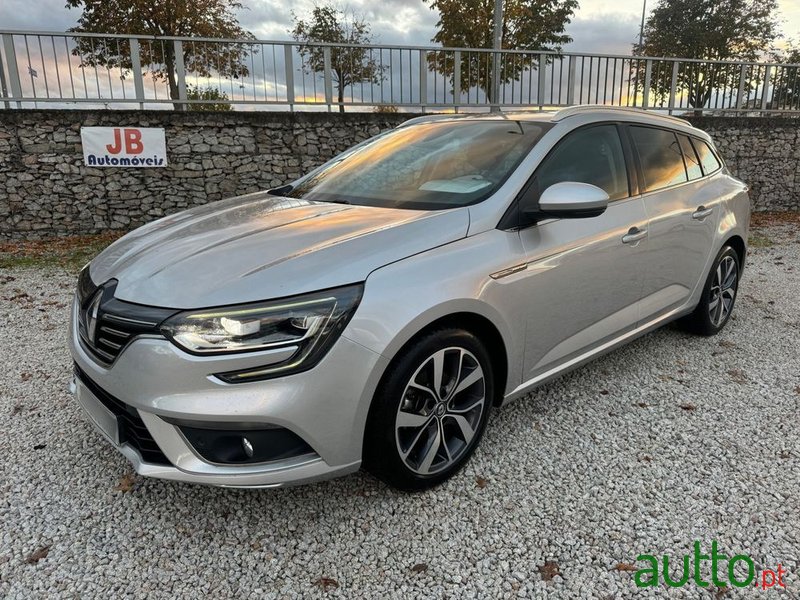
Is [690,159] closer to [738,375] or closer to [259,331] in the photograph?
[738,375]

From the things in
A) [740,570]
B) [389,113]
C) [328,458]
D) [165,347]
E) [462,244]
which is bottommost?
[740,570]

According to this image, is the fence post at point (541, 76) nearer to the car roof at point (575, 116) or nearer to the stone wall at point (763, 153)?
the stone wall at point (763, 153)

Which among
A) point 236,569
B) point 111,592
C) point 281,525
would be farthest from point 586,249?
point 111,592

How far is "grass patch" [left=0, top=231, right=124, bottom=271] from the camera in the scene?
7.34 meters

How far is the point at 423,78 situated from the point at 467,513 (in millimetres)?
9471

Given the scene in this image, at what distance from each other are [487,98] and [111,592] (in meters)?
10.5

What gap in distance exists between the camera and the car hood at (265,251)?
6.63 feet

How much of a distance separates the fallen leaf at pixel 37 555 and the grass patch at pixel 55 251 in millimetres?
5650

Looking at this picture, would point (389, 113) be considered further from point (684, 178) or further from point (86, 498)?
point (86, 498)

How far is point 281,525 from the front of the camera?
231cm

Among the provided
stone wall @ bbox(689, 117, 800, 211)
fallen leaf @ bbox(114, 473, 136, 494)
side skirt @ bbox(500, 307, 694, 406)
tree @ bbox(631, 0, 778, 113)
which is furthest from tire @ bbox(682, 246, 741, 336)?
tree @ bbox(631, 0, 778, 113)

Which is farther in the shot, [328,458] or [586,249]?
[586,249]

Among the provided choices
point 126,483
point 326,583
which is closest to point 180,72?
point 126,483

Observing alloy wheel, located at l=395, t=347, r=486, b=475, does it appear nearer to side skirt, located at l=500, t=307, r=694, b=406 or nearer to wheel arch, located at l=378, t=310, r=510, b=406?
wheel arch, located at l=378, t=310, r=510, b=406
